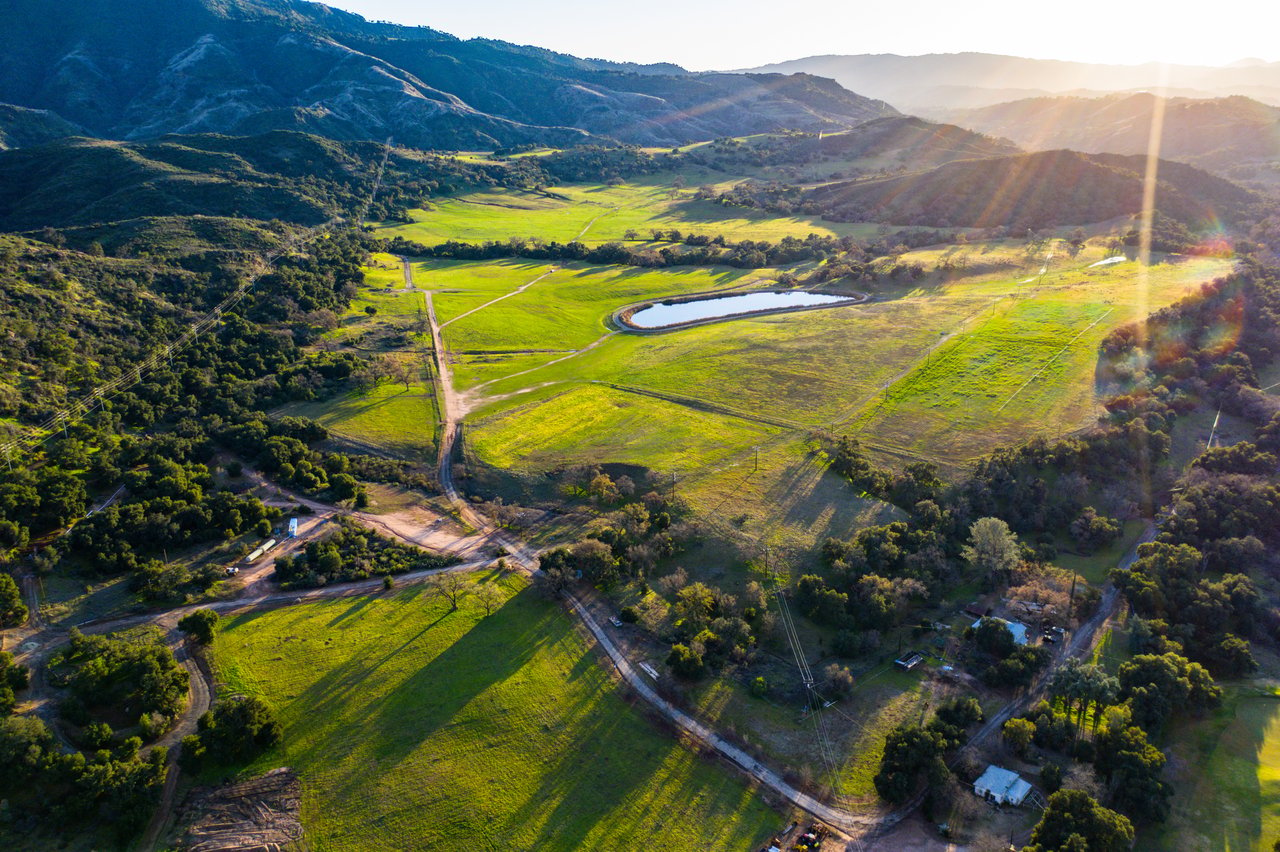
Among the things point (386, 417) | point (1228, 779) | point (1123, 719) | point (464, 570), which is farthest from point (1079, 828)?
point (386, 417)

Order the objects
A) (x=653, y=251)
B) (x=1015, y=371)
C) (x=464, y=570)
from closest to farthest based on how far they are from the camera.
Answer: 1. (x=464, y=570)
2. (x=1015, y=371)
3. (x=653, y=251)

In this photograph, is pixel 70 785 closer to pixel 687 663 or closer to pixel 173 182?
pixel 687 663

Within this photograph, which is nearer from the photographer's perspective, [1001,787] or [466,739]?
[1001,787]

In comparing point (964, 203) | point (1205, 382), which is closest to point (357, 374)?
point (1205, 382)

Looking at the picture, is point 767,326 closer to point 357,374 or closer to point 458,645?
point 357,374

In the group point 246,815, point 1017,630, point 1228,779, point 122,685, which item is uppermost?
point 122,685

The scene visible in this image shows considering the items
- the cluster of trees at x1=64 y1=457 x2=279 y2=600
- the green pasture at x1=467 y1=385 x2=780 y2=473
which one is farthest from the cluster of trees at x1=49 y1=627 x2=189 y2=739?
the green pasture at x1=467 y1=385 x2=780 y2=473

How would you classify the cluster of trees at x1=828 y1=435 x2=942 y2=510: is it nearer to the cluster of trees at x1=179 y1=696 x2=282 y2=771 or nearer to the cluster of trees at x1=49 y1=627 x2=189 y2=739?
the cluster of trees at x1=179 y1=696 x2=282 y2=771
